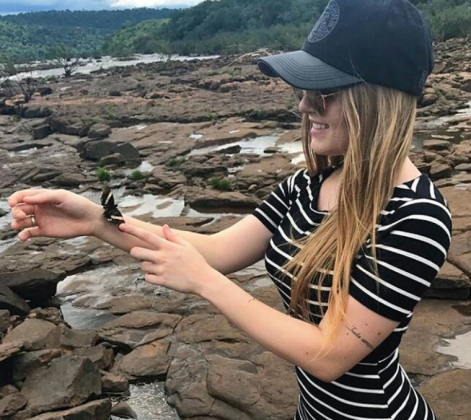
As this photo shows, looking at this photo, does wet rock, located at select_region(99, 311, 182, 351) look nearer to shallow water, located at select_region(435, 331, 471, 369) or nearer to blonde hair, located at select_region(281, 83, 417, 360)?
shallow water, located at select_region(435, 331, 471, 369)

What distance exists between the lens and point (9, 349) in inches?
159

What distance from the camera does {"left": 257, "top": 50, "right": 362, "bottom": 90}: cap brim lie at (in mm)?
1635

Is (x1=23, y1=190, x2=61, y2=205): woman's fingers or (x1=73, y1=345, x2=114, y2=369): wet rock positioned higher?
(x1=23, y1=190, x2=61, y2=205): woman's fingers

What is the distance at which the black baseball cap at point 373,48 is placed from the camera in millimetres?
1571

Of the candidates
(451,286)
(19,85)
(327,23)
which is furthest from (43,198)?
(19,85)

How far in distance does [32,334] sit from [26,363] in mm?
537

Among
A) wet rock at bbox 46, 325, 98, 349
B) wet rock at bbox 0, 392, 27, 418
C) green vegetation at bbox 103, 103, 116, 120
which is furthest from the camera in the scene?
green vegetation at bbox 103, 103, 116, 120

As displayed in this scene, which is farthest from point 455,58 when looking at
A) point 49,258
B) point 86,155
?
point 49,258

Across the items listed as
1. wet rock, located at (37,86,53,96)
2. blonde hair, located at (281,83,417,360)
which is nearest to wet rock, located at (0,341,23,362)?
blonde hair, located at (281,83,417,360)

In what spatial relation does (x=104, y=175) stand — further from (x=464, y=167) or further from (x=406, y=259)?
(x=406, y=259)

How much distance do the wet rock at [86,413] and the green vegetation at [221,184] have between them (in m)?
6.90

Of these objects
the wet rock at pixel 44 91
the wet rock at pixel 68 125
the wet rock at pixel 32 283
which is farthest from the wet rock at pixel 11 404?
the wet rock at pixel 44 91

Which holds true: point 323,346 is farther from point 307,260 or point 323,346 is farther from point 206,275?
point 206,275

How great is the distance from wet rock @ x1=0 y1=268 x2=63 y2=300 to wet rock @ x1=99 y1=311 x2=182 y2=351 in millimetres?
921
